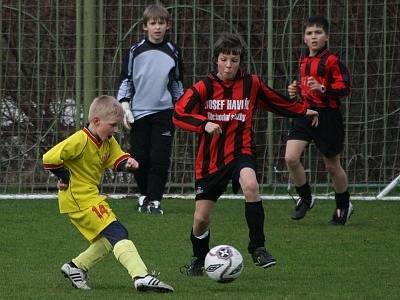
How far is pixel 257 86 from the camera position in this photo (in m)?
8.86

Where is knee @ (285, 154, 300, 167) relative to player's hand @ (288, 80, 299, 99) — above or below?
below

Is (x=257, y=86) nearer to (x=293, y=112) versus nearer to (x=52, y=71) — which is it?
(x=293, y=112)

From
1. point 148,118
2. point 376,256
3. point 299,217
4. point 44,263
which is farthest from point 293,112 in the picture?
point 148,118

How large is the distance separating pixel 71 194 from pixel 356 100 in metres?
6.70

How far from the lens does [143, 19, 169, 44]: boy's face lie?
12.0 m

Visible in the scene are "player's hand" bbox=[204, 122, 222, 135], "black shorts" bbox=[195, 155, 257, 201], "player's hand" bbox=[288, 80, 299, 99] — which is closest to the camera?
"player's hand" bbox=[204, 122, 222, 135]

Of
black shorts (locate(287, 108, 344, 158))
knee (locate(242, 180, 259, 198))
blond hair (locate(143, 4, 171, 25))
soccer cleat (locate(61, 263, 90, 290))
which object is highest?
blond hair (locate(143, 4, 171, 25))

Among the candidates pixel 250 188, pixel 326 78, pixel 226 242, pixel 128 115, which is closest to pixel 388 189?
pixel 326 78

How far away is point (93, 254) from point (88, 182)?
44cm

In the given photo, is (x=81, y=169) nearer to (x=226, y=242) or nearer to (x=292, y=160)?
(x=226, y=242)

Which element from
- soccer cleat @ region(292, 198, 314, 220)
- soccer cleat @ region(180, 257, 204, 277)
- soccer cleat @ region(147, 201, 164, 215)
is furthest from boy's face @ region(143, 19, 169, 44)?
soccer cleat @ region(180, 257, 204, 277)

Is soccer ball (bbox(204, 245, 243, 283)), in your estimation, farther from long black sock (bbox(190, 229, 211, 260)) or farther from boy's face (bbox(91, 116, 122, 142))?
boy's face (bbox(91, 116, 122, 142))

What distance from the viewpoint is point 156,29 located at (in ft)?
39.3

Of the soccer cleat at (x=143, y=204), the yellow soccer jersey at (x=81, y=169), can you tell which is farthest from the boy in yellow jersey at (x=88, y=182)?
the soccer cleat at (x=143, y=204)
